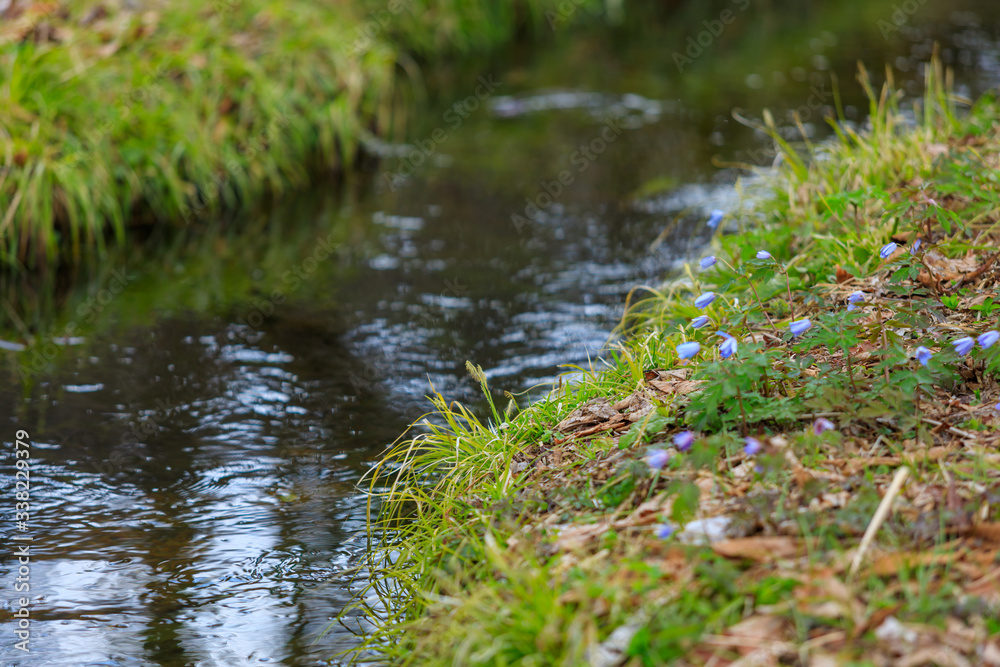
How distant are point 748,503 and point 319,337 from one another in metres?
2.79

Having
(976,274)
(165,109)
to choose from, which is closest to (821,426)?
(976,274)

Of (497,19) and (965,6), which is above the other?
(497,19)

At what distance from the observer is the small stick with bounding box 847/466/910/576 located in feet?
5.54

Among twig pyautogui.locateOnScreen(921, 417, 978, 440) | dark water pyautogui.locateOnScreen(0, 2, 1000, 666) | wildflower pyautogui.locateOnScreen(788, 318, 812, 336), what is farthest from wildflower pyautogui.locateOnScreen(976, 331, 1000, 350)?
dark water pyautogui.locateOnScreen(0, 2, 1000, 666)

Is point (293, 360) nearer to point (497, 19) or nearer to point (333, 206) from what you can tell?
point (333, 206)

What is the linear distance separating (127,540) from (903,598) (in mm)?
2322

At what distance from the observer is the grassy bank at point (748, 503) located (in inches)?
64.2

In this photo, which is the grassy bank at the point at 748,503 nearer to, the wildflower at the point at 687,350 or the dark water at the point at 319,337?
the wildflower at the point at 687,350

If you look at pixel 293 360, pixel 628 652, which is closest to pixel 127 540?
pixel 293 360

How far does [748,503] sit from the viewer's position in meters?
1.86

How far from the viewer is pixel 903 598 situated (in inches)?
65.3

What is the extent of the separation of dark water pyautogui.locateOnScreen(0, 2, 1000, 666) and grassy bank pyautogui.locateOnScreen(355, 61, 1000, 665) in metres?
0.43

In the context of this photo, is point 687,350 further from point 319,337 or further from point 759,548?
point 319,337

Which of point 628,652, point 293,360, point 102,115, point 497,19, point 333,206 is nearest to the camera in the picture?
point 628,652
